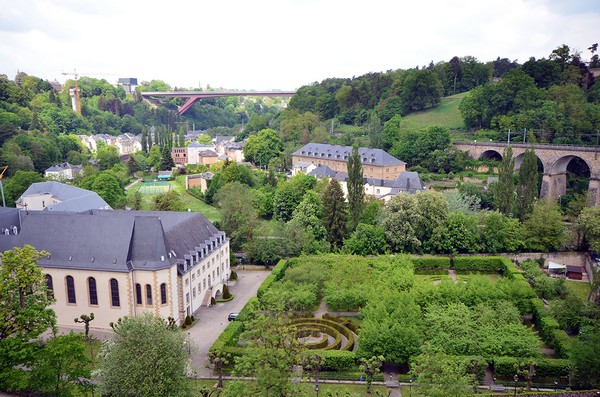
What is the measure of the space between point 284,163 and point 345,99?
35.0 meters

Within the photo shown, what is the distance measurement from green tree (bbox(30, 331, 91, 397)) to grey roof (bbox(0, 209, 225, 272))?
9265mm

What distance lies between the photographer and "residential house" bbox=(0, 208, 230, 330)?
34.9 m

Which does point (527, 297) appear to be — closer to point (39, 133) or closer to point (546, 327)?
point (546, 327)

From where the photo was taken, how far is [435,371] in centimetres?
2366

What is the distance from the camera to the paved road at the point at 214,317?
32.0 meters

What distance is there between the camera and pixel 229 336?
32906 mm

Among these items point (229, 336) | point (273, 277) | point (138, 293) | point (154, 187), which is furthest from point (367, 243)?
point (154, 187)

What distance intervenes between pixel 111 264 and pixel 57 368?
10.7 metres

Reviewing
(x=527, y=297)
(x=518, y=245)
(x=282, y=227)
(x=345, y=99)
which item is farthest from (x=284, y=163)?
(x=527, y=297)

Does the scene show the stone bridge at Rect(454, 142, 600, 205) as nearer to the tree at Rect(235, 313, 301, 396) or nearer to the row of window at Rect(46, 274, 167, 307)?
the row of window at Rect(46, 274, 167, 307)

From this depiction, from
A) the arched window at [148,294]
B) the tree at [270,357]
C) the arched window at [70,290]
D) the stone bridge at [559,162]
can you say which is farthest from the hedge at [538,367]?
the stone bridge at [559,162]

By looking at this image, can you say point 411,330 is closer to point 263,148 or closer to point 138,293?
point 138,293

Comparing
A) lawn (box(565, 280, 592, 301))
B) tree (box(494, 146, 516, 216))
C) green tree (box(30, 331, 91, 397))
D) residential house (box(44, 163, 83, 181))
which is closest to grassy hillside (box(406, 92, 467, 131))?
tree (box(494, 146, 516, 216))

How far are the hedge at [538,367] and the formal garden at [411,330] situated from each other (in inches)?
2.4
